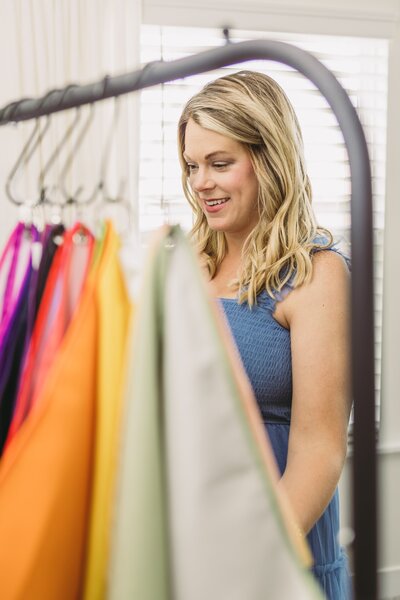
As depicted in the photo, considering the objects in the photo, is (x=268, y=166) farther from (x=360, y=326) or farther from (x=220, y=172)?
(x=360, y=326)

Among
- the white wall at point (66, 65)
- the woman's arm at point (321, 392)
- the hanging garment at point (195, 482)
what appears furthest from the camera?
the white wall at point (66, 65)

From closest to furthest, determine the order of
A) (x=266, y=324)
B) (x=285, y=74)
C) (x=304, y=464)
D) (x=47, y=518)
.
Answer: (x=47, y=518) < (x=304, y=464) < (x=266, y=324) < (x=285, y=74)

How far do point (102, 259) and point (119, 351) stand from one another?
0.25ft

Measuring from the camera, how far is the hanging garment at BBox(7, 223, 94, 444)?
0.53 m

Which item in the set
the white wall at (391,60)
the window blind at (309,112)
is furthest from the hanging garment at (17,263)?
the white wall at (391,60)

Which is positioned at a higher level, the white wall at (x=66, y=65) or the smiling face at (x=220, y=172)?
the white wall at (x=66, y=65)

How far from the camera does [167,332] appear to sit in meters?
0.48

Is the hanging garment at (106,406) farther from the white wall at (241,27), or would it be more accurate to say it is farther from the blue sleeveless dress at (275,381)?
the white wall at (241,27)

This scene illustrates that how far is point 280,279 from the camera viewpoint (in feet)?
3.51

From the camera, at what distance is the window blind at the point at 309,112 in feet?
7.26

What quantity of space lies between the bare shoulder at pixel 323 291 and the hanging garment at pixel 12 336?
0.48m

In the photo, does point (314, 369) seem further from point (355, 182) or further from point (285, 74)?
point (285, 74)

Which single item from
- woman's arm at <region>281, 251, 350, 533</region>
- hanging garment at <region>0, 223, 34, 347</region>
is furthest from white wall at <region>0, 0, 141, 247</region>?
hanging garment at <region>0, 223, 34, 347</region>

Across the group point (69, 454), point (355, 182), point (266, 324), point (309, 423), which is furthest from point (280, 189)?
point (69, 454)
